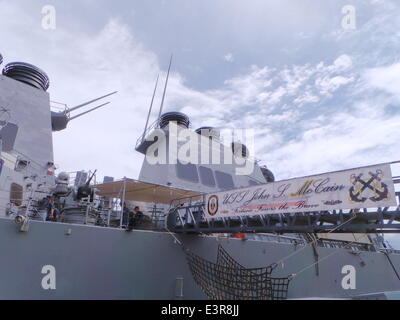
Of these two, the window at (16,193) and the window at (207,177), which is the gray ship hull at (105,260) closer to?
the window at (16,193)

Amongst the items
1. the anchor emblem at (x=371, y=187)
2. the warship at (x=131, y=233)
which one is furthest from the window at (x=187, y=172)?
the anchor emblem at (x=371, y=187)

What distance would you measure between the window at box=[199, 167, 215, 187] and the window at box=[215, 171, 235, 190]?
46 cm

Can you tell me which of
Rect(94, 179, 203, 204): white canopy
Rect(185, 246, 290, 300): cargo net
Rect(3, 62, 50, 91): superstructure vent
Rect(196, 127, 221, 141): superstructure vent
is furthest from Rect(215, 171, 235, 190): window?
Rect(3, 62, 50, 91): superstructure vent

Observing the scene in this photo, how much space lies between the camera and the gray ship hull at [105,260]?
8.28 meters

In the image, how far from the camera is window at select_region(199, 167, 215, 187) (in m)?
16.3

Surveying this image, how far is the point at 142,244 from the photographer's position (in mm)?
10477

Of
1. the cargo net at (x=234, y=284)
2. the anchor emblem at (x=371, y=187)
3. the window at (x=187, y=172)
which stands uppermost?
the window at (x=187, y=172)

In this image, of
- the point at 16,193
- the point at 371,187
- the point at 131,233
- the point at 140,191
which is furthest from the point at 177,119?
the point at 371,187

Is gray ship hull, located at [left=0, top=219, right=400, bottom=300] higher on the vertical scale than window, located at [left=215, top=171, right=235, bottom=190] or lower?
lower

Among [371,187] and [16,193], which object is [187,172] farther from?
[371,187]

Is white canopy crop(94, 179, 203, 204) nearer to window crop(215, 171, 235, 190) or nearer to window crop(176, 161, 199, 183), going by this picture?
window crop(176, 161, 199, 183)

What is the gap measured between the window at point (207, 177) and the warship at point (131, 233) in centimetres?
6

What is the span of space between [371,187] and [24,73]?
15.3 m
